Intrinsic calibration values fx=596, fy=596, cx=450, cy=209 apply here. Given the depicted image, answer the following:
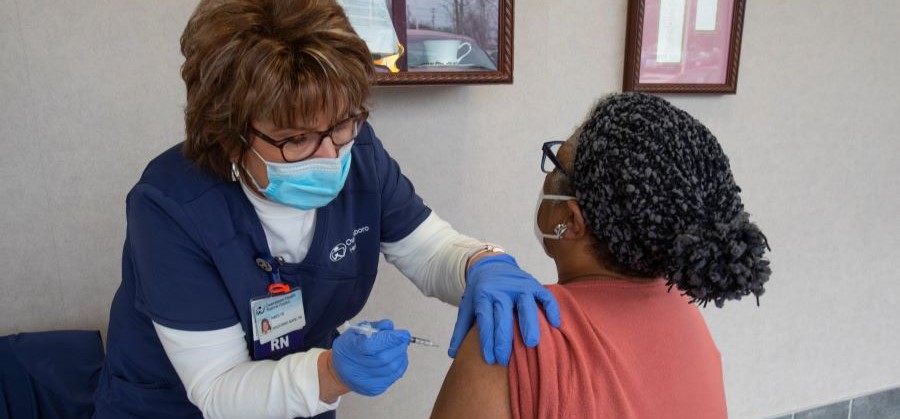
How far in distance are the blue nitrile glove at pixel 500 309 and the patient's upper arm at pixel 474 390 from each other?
0.05 ft

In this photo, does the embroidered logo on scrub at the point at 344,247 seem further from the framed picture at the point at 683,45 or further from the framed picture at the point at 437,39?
the framed picture at the point at 683,45

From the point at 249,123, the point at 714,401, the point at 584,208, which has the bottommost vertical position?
the point at 714,401

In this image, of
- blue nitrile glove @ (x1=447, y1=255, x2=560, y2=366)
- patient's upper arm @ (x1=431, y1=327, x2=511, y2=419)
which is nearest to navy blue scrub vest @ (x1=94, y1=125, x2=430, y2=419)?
blue nitrile glove @ (x1=447, y1=255, x2=560, y2=366)

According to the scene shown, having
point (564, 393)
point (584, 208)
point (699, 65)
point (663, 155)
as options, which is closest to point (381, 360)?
point (564, 393)

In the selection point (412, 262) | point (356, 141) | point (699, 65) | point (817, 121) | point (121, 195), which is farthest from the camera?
point (817, 121)

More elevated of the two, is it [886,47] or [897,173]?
[886,47]

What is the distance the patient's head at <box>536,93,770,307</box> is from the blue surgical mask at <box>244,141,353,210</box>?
15.5 inches

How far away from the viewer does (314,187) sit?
974 mm

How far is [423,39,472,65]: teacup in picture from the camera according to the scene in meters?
1.56

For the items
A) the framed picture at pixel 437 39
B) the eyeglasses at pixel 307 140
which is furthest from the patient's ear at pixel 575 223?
the framed picture at pixel 437 39

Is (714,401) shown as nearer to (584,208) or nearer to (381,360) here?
(584,208)

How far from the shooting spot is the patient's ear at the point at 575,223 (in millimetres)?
907

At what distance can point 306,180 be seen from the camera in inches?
37.6

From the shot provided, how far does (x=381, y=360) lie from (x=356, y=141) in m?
0.46
